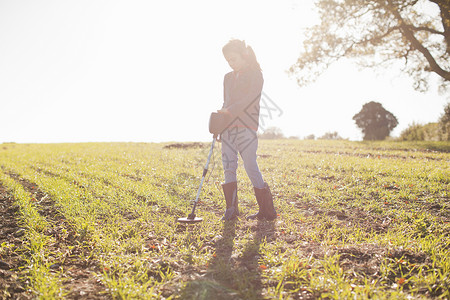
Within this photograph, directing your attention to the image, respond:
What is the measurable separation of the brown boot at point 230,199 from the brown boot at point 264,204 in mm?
291

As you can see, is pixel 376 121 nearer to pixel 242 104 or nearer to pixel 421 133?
pixel 421 133

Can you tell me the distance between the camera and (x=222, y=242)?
423 cm

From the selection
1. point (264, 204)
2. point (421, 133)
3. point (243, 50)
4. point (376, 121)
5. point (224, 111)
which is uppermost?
point (376, 121)

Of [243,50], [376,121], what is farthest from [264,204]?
[376,121]

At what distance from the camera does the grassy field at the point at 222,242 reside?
9.70 ft

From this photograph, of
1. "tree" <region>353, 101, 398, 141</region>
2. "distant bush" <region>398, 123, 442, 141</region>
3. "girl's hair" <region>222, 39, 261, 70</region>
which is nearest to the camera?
"girl's hair" <region>222, 39, 261, 70</region>

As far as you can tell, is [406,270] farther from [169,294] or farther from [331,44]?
[331,44]

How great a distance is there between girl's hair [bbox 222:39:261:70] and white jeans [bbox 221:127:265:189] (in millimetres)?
1029

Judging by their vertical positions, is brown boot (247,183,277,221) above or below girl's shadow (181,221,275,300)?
above

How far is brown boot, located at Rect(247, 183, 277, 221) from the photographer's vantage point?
495 centimetres

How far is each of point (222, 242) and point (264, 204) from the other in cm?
116

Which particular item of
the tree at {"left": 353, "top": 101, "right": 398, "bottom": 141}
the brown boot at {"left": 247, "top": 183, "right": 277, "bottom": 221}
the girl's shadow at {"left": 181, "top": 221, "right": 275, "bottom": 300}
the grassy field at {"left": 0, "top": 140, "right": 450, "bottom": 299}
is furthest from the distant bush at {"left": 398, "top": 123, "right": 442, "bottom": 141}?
the girl's shadow at {"left": 181, "top": 221, "right": 275, "bottom": 300}

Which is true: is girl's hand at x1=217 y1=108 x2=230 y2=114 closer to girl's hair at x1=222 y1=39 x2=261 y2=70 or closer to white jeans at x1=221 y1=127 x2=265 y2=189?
white jeans at x1=221 y1=127 x2=265 y2=189

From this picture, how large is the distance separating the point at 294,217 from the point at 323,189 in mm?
2545
